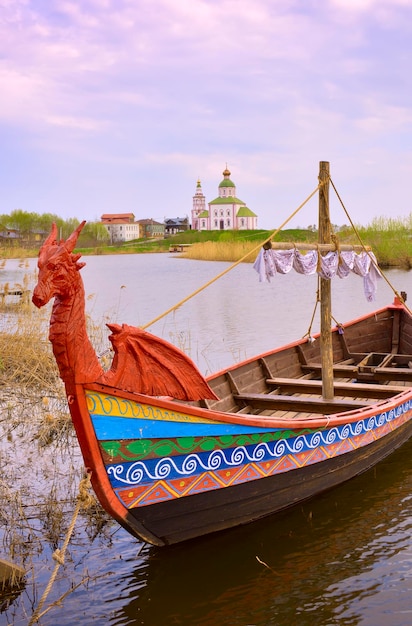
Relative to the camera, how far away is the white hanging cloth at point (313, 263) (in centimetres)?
679

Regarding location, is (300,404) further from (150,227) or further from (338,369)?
(150,227)

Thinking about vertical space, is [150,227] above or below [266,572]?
above

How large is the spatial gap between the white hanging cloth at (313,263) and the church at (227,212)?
107166mm

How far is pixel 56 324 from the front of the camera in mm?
4336

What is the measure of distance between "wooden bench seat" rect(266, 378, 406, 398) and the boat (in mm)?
34

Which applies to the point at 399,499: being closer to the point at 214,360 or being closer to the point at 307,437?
the point at 307,437

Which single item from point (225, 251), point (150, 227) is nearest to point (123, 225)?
point (150, 227)

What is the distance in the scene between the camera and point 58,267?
165 inches

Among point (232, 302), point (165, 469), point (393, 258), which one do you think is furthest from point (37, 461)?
point (393, 258)

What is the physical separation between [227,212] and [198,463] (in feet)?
372

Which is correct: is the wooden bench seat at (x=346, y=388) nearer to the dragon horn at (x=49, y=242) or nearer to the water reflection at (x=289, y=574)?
the water reflection at (x=289, y=574)

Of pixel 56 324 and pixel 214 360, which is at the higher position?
pixel 56 324

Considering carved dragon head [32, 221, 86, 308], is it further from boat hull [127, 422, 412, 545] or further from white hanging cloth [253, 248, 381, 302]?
white hanging cloth [253, 248, 381, 302]

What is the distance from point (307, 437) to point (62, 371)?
2494 mm
